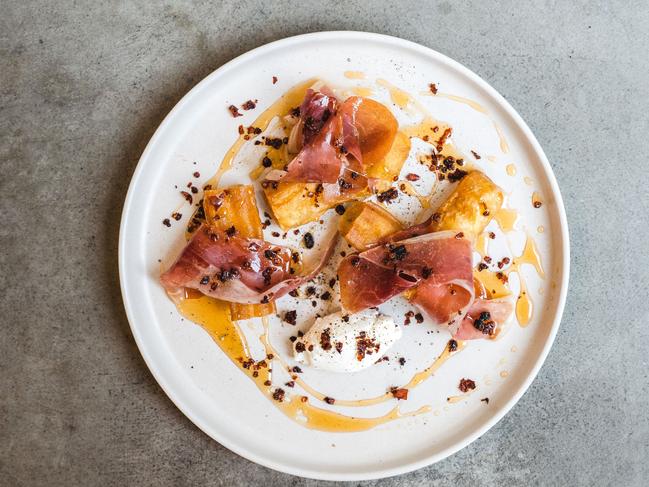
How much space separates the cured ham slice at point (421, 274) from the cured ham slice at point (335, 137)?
1.08 ft

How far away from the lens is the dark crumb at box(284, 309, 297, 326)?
6.40ft

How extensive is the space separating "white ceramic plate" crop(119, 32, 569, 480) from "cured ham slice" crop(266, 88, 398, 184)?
13cm

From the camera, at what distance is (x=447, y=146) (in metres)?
1.96

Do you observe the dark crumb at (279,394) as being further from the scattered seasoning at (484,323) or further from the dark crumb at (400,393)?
the scattered seasoning at (484,323)

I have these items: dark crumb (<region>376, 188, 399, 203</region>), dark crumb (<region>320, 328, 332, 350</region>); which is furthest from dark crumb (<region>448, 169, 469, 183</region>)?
dark crumb (<region>320, 328, 332, 350</region>)

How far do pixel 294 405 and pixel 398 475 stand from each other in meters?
0.52

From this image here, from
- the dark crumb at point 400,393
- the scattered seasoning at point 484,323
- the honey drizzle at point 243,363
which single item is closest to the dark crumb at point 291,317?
the honey drizzle at point 243,363

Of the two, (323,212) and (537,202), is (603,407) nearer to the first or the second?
(537,202)

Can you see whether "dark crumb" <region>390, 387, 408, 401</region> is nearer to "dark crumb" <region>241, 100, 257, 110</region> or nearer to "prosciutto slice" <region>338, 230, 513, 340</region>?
"prosciutto slice" <region>338, 230, 513, 340</region>

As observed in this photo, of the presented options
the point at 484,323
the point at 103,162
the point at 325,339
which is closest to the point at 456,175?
the point at 484,323

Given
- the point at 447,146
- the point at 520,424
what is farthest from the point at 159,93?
the point at 520,424

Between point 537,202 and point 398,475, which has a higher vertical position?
point 537,202

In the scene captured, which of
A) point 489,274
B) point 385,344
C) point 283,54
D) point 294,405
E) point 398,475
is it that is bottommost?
point 398,475

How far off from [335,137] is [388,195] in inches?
12.0
